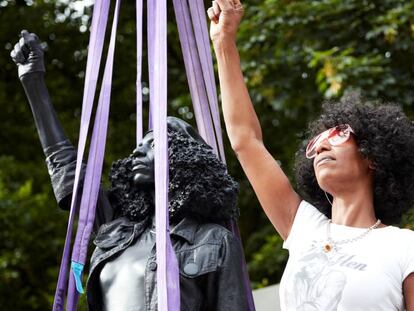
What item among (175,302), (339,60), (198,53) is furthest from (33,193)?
(175,302)

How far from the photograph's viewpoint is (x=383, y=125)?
4.28 meters

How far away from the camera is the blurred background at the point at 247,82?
30.5 feet

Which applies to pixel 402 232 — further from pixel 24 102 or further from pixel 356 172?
pixel 24 102

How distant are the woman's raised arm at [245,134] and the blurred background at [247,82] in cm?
411

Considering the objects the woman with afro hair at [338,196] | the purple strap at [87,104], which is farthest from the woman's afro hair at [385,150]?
the purple strap at [87,104]

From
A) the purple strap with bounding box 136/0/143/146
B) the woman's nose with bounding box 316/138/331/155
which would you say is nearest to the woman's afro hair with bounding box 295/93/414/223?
the woman's nose with bounding box 316/138/331/155

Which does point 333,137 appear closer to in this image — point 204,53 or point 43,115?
point 204,53

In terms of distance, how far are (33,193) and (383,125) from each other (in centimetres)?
742

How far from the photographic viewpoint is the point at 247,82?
9.73 m

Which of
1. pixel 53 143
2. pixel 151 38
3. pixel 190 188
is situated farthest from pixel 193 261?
pixel 151 38

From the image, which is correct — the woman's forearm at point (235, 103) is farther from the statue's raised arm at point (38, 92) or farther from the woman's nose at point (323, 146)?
the statue's raised arm at point (38, 92)

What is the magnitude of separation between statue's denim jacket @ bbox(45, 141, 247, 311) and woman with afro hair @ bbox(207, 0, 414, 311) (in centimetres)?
20

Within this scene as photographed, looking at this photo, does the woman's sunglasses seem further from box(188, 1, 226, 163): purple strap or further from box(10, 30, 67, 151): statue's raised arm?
box(10, 30, 67, 151): statue's raised arm

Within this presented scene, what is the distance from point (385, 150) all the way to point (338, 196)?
243mm
